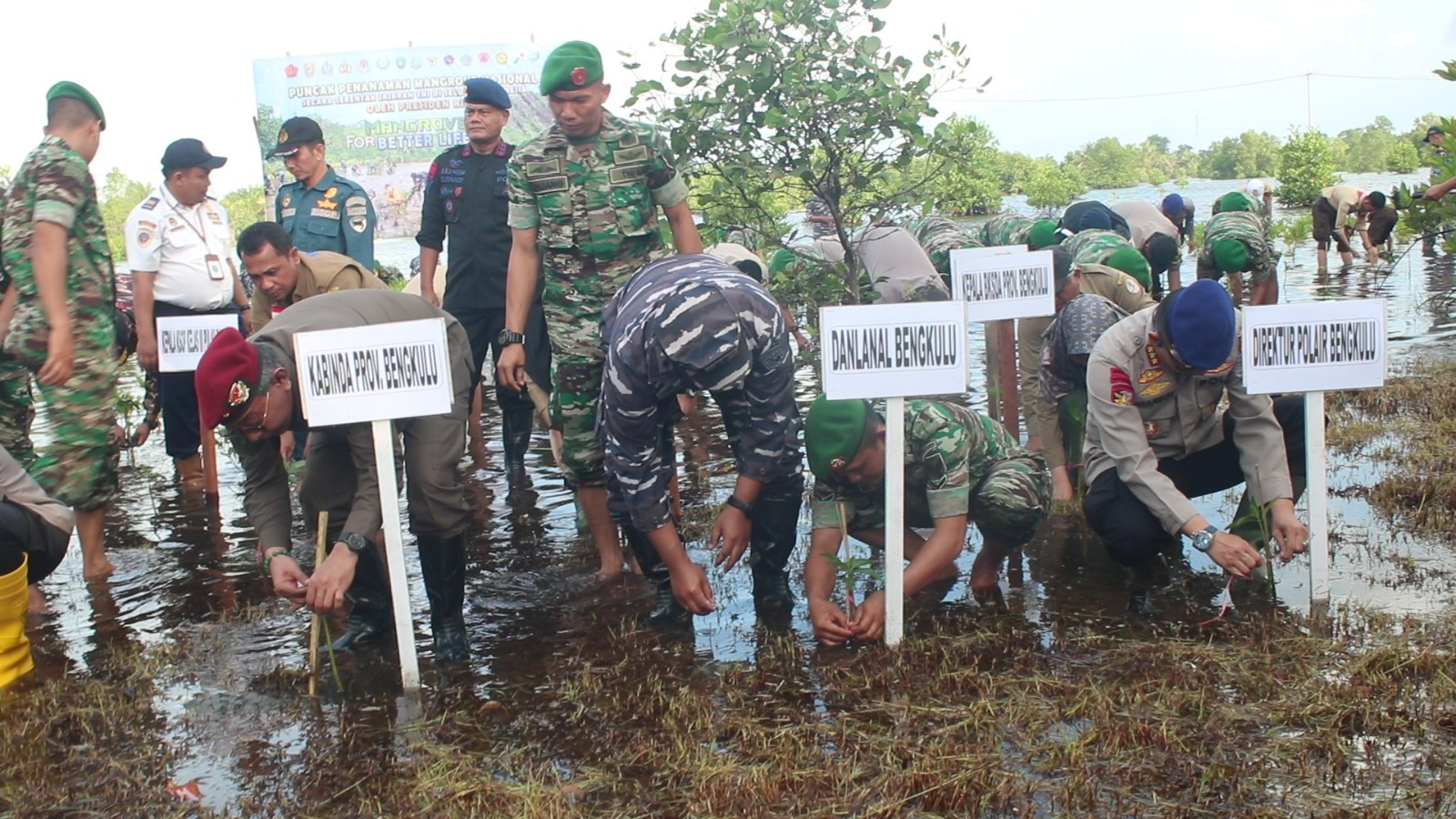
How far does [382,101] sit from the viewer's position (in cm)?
2416

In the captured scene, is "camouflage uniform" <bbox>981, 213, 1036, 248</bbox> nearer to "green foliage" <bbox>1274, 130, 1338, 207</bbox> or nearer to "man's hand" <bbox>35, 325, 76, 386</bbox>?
"man's hand" <bbox>35, 325, 76, 386</bbox>

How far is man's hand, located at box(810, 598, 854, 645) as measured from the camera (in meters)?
4.31

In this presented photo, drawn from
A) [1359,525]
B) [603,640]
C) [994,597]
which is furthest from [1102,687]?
[1359,525]

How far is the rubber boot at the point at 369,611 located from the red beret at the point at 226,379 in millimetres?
1120

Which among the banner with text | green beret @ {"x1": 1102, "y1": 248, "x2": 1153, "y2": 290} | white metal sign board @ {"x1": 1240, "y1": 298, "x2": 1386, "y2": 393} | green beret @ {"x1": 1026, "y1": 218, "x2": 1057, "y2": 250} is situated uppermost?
the banner with text

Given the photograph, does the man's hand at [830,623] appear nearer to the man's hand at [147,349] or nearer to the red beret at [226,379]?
the red beret at [226,379]

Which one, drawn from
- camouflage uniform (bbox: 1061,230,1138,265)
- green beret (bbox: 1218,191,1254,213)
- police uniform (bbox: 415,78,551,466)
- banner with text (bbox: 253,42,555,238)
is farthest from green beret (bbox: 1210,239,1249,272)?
banner with text (bbox: 253,42,555,238)

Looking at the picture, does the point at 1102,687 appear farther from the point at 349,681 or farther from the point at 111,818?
the point at 111,818

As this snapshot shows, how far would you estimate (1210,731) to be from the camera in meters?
3.49

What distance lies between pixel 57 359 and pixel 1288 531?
4717 mm

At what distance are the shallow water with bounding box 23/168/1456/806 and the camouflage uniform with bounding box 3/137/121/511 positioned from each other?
2.09 ft

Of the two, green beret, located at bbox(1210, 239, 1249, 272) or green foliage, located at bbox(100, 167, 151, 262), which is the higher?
green foliage, located at bbox(100, 167, 151, 262)

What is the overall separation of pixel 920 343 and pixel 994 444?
3.08 ft

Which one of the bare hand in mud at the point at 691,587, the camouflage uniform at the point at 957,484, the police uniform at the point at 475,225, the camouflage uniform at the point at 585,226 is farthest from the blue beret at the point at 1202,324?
the police uniform at the point at 475,225
